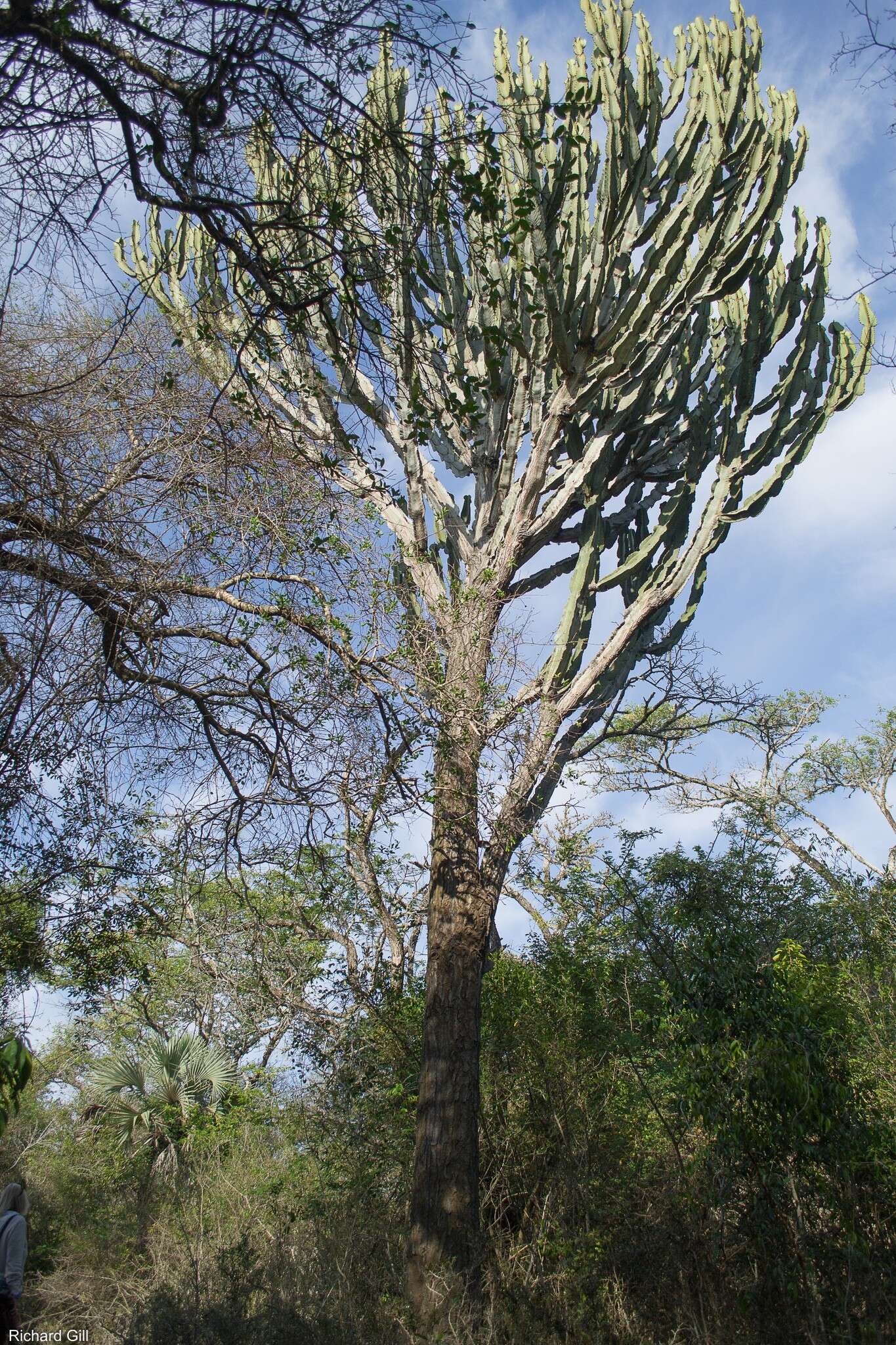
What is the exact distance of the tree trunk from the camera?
5215mm

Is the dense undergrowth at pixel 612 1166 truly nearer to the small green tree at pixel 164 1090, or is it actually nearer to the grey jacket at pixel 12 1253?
the small green tree at pixel 164 1090

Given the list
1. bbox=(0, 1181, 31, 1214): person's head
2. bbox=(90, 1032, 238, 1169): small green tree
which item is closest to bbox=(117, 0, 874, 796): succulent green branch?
bbox=(0, 1181, 31, 1214): person's head

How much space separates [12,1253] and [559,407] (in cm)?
658

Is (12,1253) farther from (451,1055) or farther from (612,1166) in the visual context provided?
(612,1166)

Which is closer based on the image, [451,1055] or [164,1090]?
[451,1055]

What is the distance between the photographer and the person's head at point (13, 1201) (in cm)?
452

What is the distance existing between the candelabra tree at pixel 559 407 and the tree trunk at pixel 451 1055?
0.05 ft

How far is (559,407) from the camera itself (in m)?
7.48

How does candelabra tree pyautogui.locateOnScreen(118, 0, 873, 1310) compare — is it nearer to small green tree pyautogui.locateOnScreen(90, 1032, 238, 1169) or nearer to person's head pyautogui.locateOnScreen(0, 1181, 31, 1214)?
person's head pyautogui.locateOnScreen(0, 1181, 31, 1214)

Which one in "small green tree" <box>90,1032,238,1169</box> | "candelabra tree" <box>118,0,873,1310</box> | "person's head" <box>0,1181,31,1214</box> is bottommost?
"person's head" <box>0,1181,31,1214</box>

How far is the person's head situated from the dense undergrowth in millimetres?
833

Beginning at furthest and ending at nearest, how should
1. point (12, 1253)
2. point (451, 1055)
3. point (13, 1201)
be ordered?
point (451, 1055) → point (13, 1201) → point (12, 1253)

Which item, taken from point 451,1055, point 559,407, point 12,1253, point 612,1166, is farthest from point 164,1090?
point 559,407

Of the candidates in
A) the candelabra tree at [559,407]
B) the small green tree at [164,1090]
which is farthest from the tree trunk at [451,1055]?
the small green tree at [164,1090]
